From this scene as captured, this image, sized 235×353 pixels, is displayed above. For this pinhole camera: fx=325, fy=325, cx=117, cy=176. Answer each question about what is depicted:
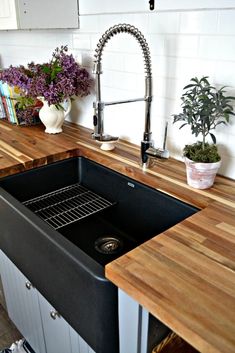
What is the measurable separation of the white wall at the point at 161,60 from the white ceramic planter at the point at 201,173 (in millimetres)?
129

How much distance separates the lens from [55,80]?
1471mm

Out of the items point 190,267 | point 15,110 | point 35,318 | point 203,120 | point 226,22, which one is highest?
point 226,22

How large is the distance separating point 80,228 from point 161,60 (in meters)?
0.74

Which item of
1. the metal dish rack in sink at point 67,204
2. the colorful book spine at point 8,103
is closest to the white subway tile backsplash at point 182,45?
the metal dish rack in sink at point 67,204

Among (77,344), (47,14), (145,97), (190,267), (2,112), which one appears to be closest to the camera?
(190,267)

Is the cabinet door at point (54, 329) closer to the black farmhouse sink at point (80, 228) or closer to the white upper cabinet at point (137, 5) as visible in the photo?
the black farmhouse sink at point (80, 228)

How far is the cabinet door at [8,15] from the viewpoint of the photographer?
1.34 metres

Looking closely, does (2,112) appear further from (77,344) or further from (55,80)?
(77,344)

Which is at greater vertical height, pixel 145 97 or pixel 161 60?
pixel 161 60

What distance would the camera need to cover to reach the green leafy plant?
3.29 ft

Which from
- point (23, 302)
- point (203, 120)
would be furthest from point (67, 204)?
point (203, 120)

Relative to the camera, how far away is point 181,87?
1221 millimetres

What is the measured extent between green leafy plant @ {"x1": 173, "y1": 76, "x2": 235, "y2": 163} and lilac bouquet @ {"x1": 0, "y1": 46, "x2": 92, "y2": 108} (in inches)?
24.5

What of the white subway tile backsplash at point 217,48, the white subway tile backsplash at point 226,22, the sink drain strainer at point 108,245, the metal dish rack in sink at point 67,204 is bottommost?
the sink drain strainer at point 108,245
